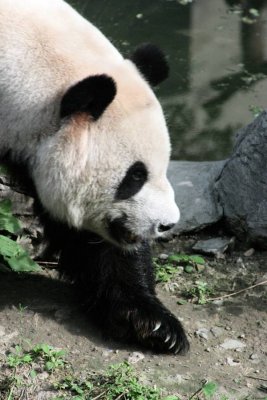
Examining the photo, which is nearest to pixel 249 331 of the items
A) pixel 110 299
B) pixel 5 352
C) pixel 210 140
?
pixel 110 299

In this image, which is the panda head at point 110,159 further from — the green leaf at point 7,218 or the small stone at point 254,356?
the small stone at point 254,356

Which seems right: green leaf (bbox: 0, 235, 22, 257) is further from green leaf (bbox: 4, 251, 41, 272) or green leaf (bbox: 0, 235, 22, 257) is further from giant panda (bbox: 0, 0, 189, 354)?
giant panda (bbox: 0, 0, 189, 354)

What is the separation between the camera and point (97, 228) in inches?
137

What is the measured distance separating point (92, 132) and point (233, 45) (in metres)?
5.60

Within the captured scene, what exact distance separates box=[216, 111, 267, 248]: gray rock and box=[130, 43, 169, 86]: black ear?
1.24 meters

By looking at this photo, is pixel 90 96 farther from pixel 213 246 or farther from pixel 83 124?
pixel 213 246

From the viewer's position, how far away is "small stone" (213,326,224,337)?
3.76m

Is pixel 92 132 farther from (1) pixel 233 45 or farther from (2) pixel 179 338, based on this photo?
(1) pixel 233 45

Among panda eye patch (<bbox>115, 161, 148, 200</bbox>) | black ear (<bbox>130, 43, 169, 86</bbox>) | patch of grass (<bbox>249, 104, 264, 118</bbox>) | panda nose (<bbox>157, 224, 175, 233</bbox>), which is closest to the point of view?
panda eye patch (<bbox>115, 161, 148, 200</bbox>)

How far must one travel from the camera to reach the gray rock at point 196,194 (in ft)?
15.5

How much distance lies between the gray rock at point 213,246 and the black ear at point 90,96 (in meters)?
1.62

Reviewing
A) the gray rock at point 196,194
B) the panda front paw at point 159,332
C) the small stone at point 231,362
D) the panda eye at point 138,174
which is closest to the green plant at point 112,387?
the panda front paw at point 159,332

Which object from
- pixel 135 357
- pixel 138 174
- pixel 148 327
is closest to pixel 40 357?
pixel 135 357

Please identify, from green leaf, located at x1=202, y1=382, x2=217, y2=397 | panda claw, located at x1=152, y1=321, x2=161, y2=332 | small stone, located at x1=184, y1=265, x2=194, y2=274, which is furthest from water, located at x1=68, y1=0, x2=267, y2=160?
green leaf, located at x1=202, y1=382, x2=217, y2=397
